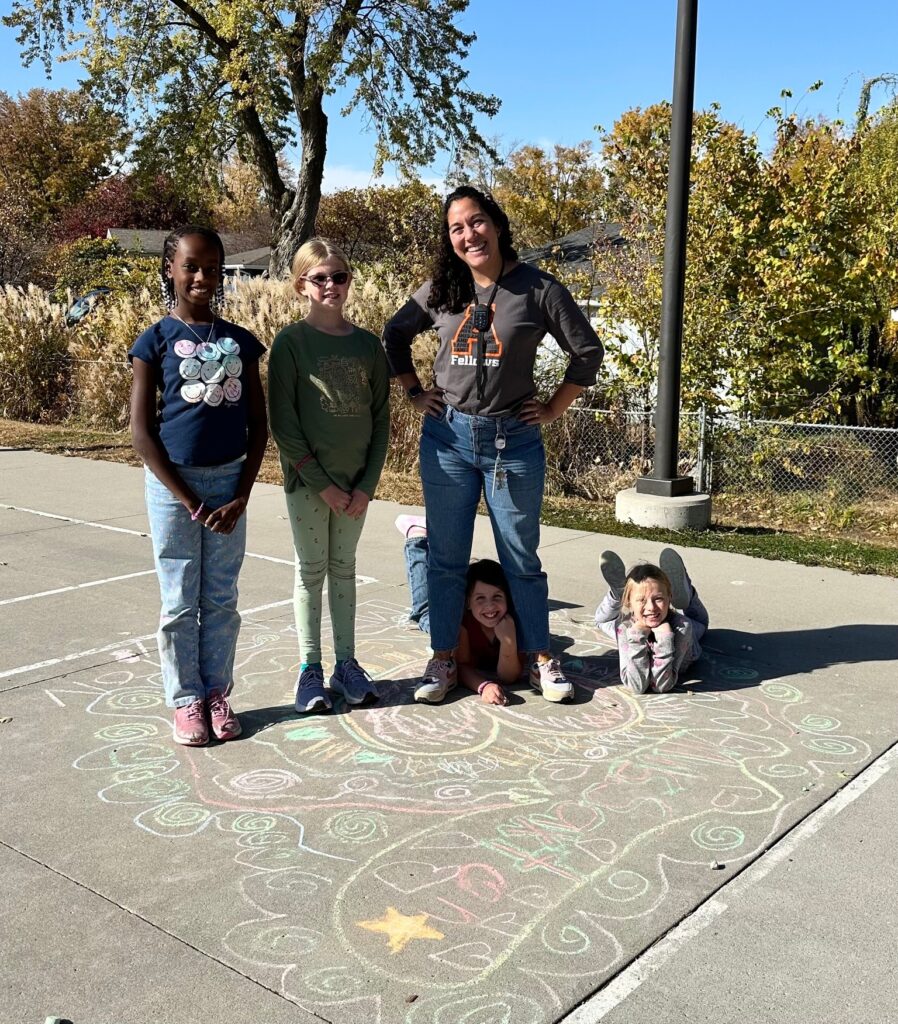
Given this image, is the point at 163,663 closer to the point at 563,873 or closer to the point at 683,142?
the point at 563,873

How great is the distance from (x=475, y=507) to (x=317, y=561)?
27.2 inches

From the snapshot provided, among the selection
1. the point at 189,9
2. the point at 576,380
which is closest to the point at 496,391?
the point at 576,380

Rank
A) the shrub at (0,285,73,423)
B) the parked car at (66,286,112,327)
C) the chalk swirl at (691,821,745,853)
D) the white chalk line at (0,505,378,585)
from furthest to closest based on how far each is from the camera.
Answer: the parked car at (66,286,112,327)
the shrub at (0,285,73,423)
the white chalk line at (0,505,378,585)
the chalk swirl at (691,821,745,853)

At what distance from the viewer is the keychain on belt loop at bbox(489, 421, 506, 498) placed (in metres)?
4.24

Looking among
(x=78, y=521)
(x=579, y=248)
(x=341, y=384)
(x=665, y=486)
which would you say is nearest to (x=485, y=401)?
(x=341, y=384)

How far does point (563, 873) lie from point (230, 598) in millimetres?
1709

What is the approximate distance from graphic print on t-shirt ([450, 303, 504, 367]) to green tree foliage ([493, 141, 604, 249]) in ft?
138

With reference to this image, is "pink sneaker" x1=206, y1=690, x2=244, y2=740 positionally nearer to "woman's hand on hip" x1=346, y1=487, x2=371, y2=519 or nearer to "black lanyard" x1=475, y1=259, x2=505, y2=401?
"woman's hand on hip" x1=346, y1=487, x2=371, y2=519

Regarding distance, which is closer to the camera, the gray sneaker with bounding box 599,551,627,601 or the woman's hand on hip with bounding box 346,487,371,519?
the woman's hand on hip with bounding box 346,487,371,519

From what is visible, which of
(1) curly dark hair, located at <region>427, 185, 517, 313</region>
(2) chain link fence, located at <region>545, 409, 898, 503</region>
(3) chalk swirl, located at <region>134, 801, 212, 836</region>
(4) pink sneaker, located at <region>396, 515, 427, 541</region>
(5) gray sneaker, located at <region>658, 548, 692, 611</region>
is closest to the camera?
(3) chalk swirl, located at <region>134, 801, 212, 836</region>

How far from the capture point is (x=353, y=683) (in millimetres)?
4426

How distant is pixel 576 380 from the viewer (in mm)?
4344

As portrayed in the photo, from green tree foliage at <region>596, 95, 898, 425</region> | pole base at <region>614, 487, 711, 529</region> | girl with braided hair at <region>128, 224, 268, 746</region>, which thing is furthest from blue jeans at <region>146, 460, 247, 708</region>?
green tree foliage at <region>596, 95, 898, 425</region>

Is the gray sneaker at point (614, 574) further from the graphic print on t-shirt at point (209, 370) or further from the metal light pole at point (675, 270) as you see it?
the metal light pole at point (675, 270)
